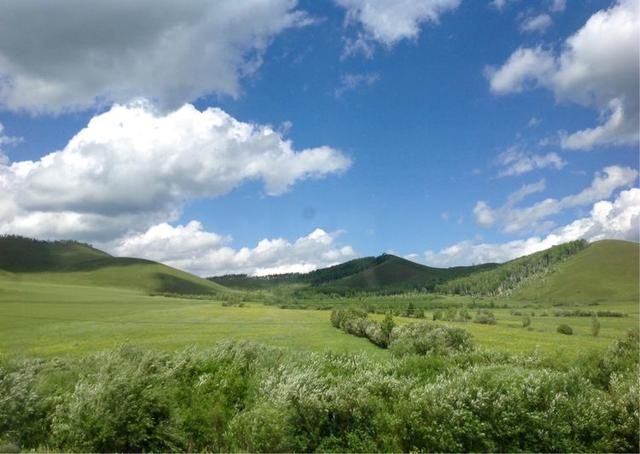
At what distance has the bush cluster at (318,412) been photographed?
21.2 m

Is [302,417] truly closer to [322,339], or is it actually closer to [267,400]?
[267,400]

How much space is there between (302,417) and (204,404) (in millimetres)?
6119

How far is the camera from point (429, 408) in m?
21.5

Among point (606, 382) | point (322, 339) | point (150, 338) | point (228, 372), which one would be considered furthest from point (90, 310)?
point (606, 382)

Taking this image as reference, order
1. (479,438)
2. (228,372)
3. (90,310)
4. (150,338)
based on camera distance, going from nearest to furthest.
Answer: (479,438)
(228,372)
(150,338)
(90,310)

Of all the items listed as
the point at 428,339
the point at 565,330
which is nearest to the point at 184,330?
the point at 428,339

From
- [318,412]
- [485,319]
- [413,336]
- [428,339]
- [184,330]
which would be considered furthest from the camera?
[485,319]

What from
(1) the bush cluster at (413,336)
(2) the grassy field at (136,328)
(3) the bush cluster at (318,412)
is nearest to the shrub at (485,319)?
(2) the grassy field at (136,328)

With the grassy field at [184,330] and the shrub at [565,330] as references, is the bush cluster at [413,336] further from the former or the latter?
the shrub at [565,330]

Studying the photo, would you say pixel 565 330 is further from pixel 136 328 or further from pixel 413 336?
pixel 136 328

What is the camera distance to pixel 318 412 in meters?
22.7

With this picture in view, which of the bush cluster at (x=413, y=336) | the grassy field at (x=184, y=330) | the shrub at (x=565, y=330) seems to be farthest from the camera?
the shrub at (x=565, y=330)

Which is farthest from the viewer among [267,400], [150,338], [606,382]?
[150,338]

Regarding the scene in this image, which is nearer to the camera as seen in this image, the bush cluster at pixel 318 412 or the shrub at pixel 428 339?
the bush cluster at pixel 318 412
